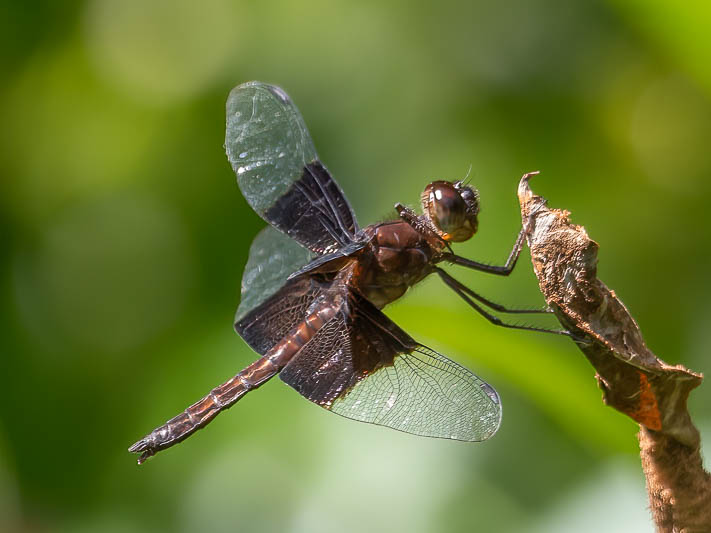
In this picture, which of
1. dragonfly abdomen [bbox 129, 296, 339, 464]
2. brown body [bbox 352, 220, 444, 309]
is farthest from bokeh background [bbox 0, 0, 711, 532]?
dragonfly abdomen [bbox 129, 296, 339, 464]

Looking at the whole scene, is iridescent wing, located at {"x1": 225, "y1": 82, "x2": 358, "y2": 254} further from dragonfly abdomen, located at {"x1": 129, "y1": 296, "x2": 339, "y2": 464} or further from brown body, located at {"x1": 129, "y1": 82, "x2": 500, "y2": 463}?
dragonfly abdomen, located at {"x1": 129, "y1": 296, "x2": 339, "y2": 464}

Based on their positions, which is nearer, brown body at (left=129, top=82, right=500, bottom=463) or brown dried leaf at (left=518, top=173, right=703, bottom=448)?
brown dried leaf at (left=518, top=173, right=703, bottom=448)

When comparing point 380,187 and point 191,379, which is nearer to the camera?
point 191,379

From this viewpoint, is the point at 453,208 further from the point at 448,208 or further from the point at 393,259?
the point at 393,259

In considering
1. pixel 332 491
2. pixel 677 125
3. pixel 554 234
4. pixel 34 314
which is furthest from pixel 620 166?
pixel 34 314

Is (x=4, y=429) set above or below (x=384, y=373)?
below

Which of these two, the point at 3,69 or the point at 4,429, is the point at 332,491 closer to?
the point at 4,429
